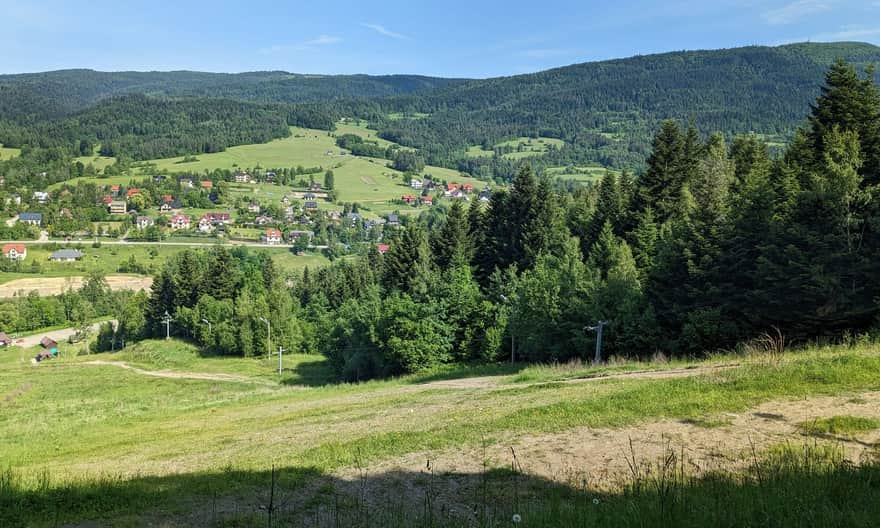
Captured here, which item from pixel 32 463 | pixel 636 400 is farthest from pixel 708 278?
pixel 32 463

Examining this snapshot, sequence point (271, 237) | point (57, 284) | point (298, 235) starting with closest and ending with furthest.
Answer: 1. point (57, 284)
2. point (271, 237)
3. point (298, 235)

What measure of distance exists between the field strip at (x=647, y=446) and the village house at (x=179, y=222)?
198 metres

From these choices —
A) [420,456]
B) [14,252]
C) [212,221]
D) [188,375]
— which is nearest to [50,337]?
[14,252]

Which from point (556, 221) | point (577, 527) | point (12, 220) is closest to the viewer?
point (577, 527)

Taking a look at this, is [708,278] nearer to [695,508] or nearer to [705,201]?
[705,201]

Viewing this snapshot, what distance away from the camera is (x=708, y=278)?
3288cm

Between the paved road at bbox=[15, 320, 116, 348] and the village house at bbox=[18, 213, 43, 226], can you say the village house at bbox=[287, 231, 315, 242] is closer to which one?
the paved road at bbox=[15, 320, 116, 348]

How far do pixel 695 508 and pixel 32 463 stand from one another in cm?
2011

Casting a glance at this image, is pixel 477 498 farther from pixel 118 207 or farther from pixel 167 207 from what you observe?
pixel 167 207

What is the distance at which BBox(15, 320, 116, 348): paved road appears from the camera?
105m

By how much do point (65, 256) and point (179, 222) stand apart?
144ft

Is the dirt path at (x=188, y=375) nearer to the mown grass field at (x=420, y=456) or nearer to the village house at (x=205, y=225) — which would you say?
the mown grass field at (x=420, y=456)

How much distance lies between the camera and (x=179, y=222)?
19188cm

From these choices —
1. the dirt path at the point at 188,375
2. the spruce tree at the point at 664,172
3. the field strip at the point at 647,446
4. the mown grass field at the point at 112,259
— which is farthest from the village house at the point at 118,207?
the field strip at the point at 647,446
